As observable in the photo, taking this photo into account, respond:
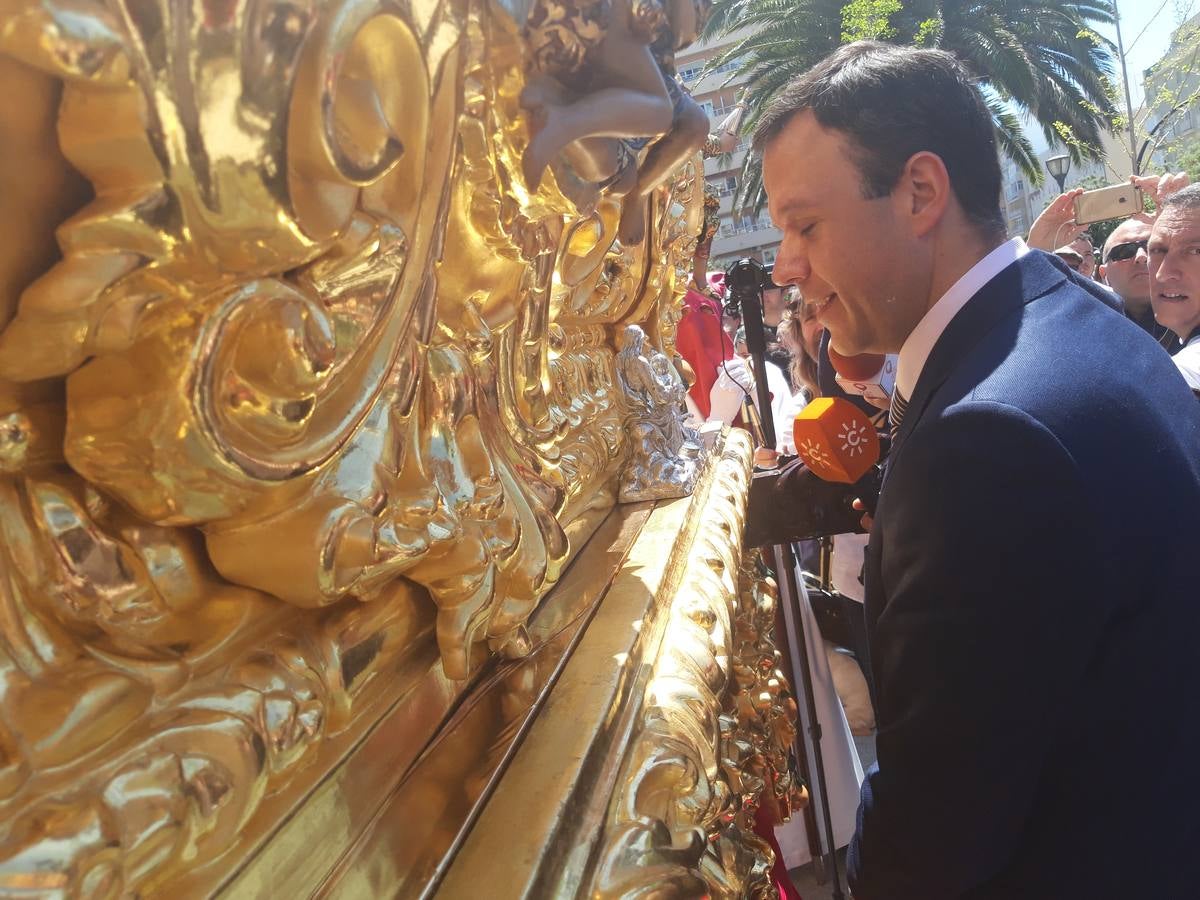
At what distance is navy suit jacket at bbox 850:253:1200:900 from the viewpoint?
0.80 meters

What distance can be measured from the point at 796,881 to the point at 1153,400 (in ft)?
5.15

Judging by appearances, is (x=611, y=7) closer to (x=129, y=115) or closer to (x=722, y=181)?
(x=129, y=115)

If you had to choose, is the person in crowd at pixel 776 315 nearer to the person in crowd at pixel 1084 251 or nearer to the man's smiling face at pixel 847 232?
the person in crowd at pixel 1084 251

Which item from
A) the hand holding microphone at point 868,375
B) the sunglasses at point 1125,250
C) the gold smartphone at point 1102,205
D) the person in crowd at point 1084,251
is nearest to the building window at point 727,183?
the person in crowd at point 1084,251

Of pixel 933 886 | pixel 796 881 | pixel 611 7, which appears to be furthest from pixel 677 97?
pixel 796 881

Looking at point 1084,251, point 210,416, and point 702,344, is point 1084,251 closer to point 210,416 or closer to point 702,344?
point 702,344

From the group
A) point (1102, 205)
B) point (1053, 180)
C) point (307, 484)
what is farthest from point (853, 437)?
point (1053, 180)

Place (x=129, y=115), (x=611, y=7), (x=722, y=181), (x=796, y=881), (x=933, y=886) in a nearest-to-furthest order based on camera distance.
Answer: (x=129, y=115), (x=611, y=7), (x=933, y=886), (x=796, y=881), (x=722, y=181)

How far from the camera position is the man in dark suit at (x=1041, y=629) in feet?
2.64

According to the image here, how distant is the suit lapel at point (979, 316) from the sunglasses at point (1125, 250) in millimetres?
2576

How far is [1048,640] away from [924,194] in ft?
2.02

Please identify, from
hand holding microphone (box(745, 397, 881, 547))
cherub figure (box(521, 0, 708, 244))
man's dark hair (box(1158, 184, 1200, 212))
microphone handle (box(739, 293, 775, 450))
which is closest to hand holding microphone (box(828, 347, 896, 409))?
microphone handle (box(739, 293, 775, 450))

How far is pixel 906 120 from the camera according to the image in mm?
1152

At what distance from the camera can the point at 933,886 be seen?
881 millimetres
